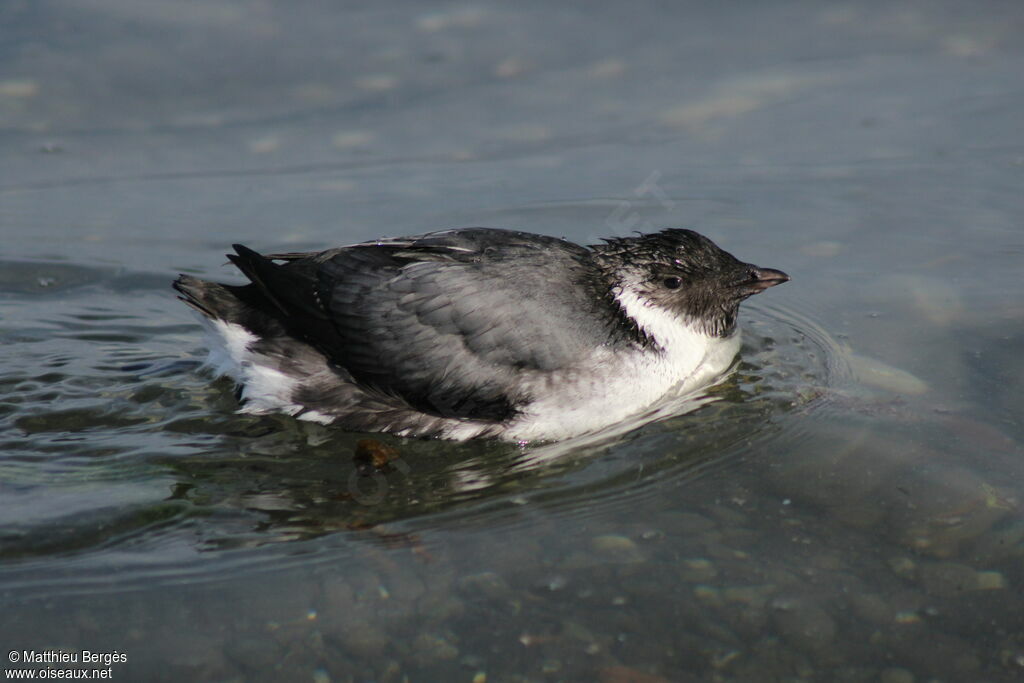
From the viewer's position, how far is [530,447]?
5762 millimetres

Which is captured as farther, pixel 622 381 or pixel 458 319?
pixel 622 381

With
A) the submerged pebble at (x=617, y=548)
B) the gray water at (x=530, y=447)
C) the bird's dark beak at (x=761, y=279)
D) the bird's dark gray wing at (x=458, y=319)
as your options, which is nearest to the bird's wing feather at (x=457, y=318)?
the bird's dark gray wing at (x=458, y=319)

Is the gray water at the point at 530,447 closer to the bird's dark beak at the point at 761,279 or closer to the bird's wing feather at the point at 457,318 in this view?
the bird's wing feather at the point at 457,318

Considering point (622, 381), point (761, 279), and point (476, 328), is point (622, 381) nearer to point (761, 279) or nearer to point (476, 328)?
point (476, 328)

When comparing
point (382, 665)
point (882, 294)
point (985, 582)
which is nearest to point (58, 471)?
point (382, 665)

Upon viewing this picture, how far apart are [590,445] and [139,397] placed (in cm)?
245

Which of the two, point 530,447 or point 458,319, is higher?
point 458,319

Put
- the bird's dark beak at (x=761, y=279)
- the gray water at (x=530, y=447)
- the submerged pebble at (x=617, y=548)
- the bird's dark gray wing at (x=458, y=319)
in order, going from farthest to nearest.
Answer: the bird's dark beak at (x=761, y=279)
the bird's dark gray wing at (x=458, y=319)
the submerged pebble at (x=617, y=548)
the gray water at (x=530, y=447)

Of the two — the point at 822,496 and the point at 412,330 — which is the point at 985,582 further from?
the point at 412,330

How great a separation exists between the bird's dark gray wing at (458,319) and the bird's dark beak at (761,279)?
800 millimetres

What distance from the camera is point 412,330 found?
18.6 ft

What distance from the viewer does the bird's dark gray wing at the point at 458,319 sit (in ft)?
18.4

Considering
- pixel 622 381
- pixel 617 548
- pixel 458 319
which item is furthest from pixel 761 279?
pixel 617 548

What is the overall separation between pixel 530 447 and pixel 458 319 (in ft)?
2.39
